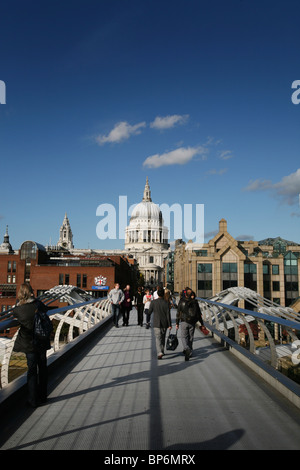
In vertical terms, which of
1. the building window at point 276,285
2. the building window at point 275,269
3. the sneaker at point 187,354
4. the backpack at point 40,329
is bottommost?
the building window at point 276,285

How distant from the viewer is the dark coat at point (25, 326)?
594 centimetres

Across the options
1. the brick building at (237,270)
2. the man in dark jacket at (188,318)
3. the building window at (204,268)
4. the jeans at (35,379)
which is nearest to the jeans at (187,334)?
the man in dark jacket at (188,318)

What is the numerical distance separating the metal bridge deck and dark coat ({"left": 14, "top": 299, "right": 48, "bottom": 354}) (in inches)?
33.0

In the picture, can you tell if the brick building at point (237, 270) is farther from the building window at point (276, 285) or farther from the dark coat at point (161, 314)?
the dark coat at point (161, 314)

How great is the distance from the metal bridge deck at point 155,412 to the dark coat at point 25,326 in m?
0.84

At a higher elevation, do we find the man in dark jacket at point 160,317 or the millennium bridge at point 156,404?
the man in dark jacket at point 160,317

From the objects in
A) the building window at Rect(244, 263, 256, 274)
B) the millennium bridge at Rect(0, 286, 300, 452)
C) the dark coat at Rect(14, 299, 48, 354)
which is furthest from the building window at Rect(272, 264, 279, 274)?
the dark coat at Rect(14, 299, 48, 354)

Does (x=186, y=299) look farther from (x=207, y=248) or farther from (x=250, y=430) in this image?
(x=207, y=248)

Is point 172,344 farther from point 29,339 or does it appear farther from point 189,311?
point 29,339

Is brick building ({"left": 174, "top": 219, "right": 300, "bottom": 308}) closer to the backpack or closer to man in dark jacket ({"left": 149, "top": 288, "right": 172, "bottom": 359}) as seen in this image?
man in dark jacket ({"left": 149, "top": 288, "right": 172, "bottom": 359})

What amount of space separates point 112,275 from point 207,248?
851 inches

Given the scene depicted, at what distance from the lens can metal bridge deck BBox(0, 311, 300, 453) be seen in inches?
182
